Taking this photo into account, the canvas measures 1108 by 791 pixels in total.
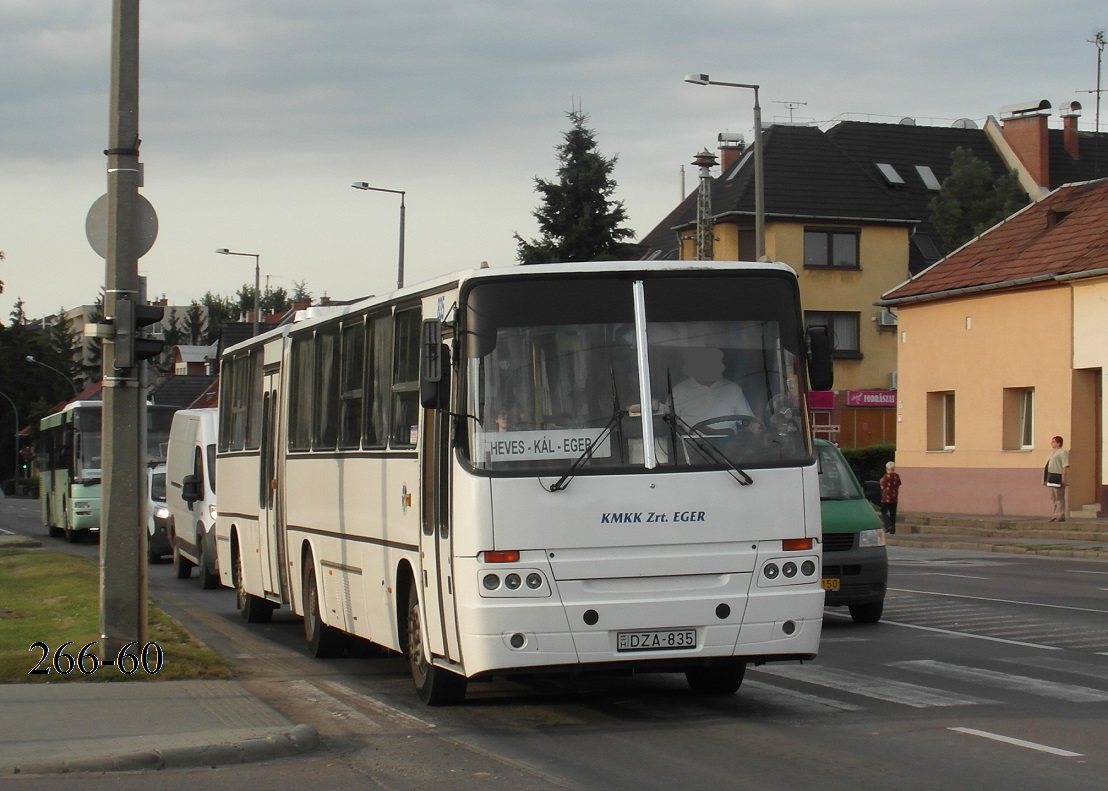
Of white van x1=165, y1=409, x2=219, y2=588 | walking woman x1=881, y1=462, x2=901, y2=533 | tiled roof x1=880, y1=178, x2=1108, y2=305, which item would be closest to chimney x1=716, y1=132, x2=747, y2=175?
tiled roof x1=880, y1=178, x2=1108, y2=305

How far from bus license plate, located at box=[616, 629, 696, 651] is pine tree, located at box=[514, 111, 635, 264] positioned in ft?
167

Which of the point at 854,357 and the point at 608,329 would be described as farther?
the point at 854,357

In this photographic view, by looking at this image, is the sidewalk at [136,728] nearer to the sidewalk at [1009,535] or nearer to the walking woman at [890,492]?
the sidewalk at [1009,535]

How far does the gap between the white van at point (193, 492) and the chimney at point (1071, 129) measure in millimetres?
53740

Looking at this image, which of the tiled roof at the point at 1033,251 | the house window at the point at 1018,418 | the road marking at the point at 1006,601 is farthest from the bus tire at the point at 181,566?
the house window at the point at 1018,418

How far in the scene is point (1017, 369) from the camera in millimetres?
40094

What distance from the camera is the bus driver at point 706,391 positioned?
33.8 ft

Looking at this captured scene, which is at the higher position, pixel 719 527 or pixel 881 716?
pixel 719 527

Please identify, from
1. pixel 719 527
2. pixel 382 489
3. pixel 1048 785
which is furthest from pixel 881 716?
pixel 382 489

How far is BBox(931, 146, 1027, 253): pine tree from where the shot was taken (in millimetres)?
56656

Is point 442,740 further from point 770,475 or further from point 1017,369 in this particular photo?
point 1017,369

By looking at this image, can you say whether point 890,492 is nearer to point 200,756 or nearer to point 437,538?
point 437,538

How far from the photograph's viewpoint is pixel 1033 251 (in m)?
41.2

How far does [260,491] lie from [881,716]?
8.39 m
